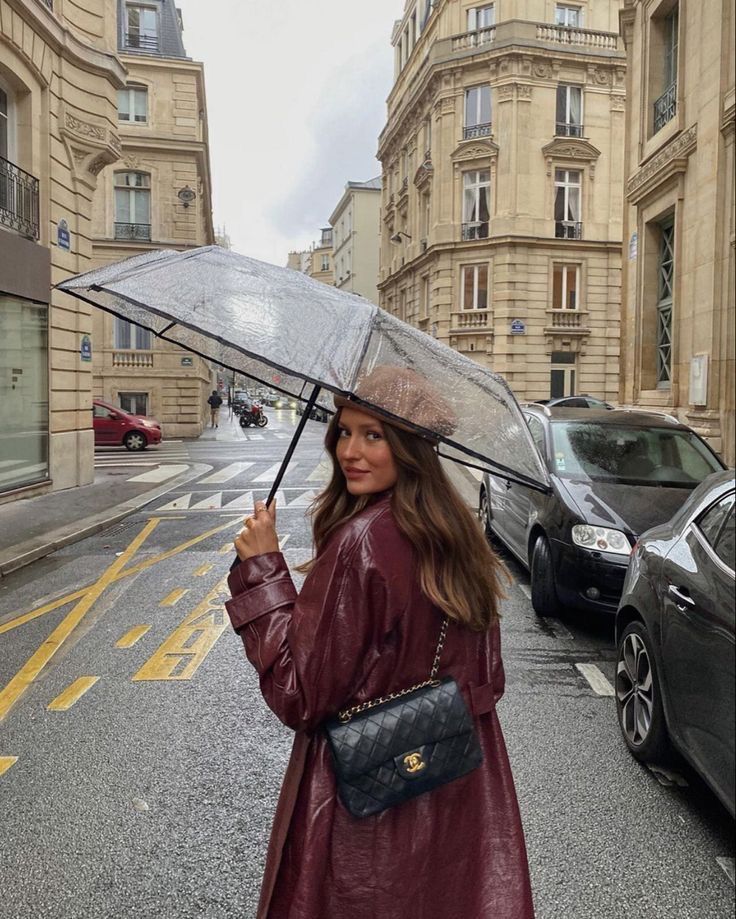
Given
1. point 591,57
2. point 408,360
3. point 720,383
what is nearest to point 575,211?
point 591,57

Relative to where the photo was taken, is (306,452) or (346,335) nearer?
(346,335)

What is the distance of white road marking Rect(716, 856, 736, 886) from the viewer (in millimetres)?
2866

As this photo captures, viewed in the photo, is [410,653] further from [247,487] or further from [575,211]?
[575,211]

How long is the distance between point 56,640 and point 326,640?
4.84m

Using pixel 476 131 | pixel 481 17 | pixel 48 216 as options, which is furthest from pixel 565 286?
pixel 48 216

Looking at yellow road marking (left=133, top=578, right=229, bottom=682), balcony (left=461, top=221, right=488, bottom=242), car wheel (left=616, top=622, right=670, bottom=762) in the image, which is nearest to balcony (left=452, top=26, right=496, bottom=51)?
balcony (left=461, top=221, right=488, bottom=242)

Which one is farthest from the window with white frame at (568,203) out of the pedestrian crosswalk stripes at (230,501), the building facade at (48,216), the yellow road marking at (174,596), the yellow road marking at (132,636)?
the yellow road marking at (132,636)

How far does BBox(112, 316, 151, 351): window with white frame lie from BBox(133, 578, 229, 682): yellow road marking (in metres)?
25.8

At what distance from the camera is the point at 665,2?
16062 mm

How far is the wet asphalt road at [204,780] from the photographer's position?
2781mm

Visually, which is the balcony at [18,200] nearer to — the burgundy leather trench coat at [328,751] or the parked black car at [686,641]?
the parked black car at [686,641]

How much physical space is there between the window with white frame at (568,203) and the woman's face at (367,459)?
1389 inches

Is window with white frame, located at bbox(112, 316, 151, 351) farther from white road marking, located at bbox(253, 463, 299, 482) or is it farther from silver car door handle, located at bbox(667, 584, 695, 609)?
silver car door handle, located at bbox(667, 584, 695, 609)

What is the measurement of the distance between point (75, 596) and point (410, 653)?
6.17 metres
